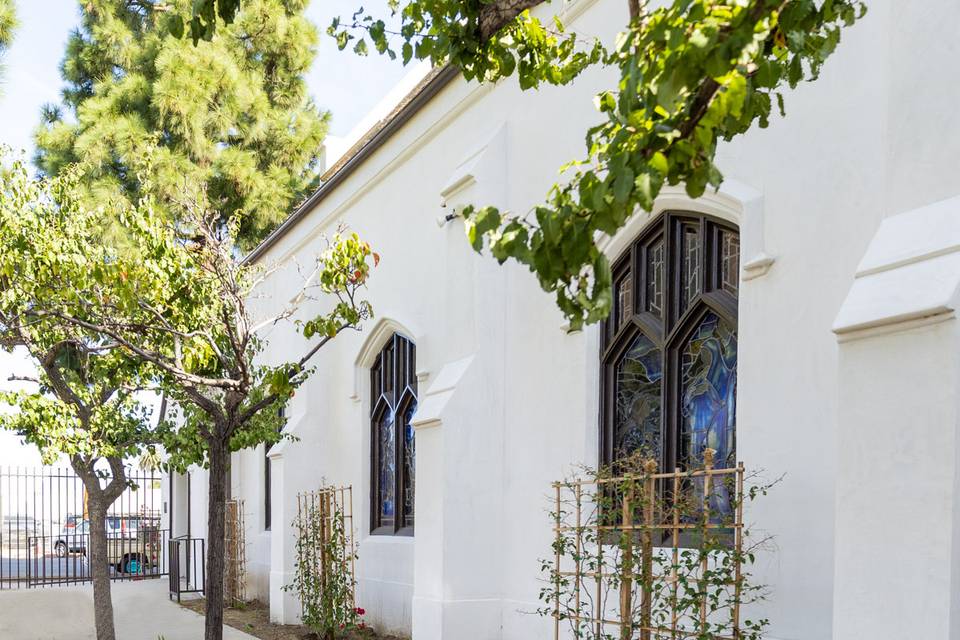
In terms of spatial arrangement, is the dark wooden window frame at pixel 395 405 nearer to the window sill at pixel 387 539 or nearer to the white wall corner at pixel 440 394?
the window sill at pixel 387 539

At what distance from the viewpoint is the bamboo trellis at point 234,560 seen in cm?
1761

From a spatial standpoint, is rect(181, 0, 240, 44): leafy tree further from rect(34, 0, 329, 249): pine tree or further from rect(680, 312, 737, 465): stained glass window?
rect(34, 0, 329, 249): pine tree

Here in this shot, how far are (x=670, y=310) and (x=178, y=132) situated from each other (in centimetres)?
1854

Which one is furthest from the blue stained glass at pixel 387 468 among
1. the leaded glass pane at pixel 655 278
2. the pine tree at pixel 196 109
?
the pine tree at pixel 196 109

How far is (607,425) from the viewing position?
8859 mm

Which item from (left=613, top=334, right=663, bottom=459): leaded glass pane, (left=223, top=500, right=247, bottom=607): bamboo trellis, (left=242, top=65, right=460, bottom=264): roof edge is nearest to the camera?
(left=613, top=334, right=663, bottom=459): leaded glass pane

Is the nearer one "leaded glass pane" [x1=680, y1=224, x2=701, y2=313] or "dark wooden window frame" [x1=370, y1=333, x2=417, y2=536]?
"leaded glass pane" [x1=680, y1=224, x2=701, y2=313]

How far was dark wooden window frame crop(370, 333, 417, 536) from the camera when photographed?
1302cm

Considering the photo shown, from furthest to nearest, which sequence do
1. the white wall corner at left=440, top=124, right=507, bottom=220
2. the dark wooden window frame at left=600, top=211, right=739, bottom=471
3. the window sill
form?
1. the window sill
2. the white wall corner at left=440, top=124, right=507, bottom=220
3. the dark wooden window frame at left=600, top=211, right=739, bottom=471

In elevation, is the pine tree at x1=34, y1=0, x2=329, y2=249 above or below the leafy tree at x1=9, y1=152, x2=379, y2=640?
above

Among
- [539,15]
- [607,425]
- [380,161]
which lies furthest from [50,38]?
[607,425]

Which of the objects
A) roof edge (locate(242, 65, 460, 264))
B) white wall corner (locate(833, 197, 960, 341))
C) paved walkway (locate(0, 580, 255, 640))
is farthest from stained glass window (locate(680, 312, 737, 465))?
paved walkway (locate(0, 580, 255, 640))

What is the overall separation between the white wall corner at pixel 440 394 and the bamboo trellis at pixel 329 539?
2.79m

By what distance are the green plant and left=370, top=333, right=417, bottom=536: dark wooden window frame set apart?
0.57m
